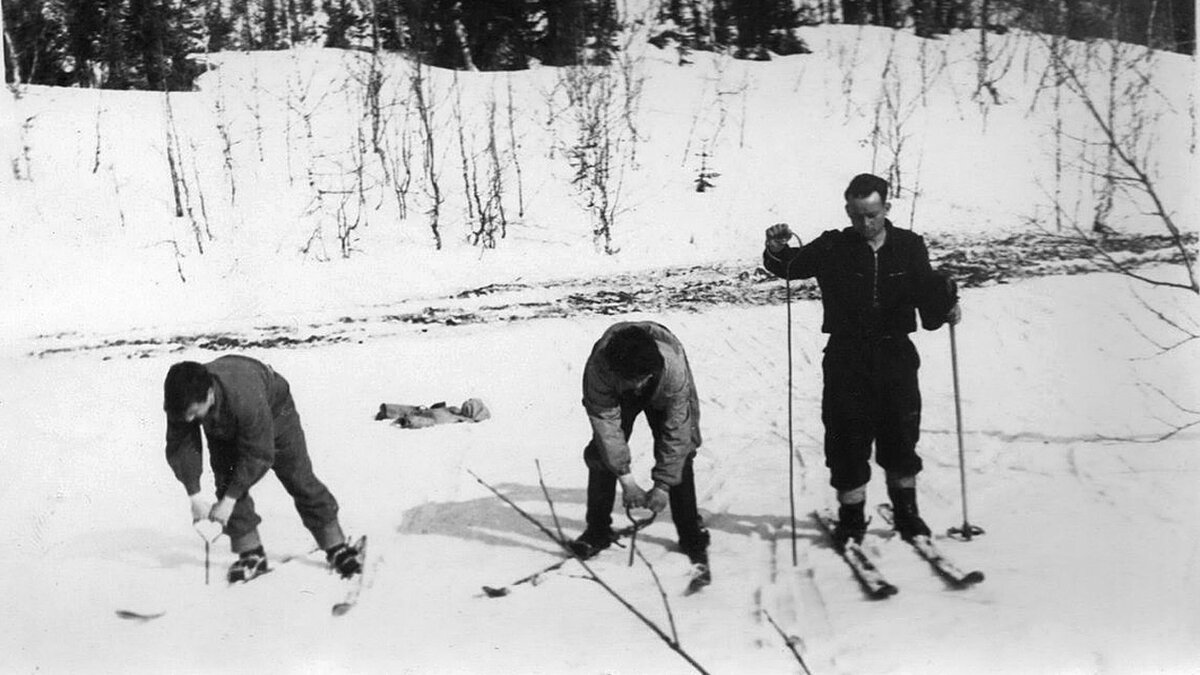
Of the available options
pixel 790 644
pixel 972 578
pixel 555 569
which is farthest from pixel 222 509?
pixel 972 578

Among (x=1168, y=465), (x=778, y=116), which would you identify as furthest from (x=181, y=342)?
(x=1168, y=465)

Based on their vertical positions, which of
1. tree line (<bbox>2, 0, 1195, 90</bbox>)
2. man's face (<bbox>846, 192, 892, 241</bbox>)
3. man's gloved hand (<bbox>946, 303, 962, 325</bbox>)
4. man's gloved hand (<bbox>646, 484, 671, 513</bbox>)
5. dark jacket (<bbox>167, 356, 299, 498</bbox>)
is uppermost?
tree line (<bbox>2, 0, 1195, 90</bbox>)

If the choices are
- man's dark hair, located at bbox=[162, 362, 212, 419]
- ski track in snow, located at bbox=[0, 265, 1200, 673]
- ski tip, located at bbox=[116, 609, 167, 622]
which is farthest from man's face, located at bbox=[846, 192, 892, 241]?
ski tip, located at bbox=[116, 609, 167, 622]

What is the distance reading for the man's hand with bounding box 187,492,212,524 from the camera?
3127 mm

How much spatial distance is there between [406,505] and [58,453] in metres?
1.18

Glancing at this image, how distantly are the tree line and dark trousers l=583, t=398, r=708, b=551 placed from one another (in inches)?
58.6

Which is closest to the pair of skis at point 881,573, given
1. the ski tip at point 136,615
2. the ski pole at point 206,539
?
the ski pole at point 206,539

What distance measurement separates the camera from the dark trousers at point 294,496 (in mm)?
3260

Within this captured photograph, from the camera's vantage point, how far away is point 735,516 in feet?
11.8

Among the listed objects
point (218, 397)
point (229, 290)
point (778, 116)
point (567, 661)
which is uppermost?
point (778, 116)

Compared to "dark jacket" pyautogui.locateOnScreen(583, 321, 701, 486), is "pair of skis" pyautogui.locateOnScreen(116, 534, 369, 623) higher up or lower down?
lower down

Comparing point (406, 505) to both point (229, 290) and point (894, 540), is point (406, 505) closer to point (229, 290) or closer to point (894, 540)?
point (229, 290)

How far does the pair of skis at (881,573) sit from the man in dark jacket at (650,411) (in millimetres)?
473

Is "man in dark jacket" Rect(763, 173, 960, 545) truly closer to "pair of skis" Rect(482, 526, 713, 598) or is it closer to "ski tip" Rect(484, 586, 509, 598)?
"pair of skis" Rect(482, 526, 713, 598)
